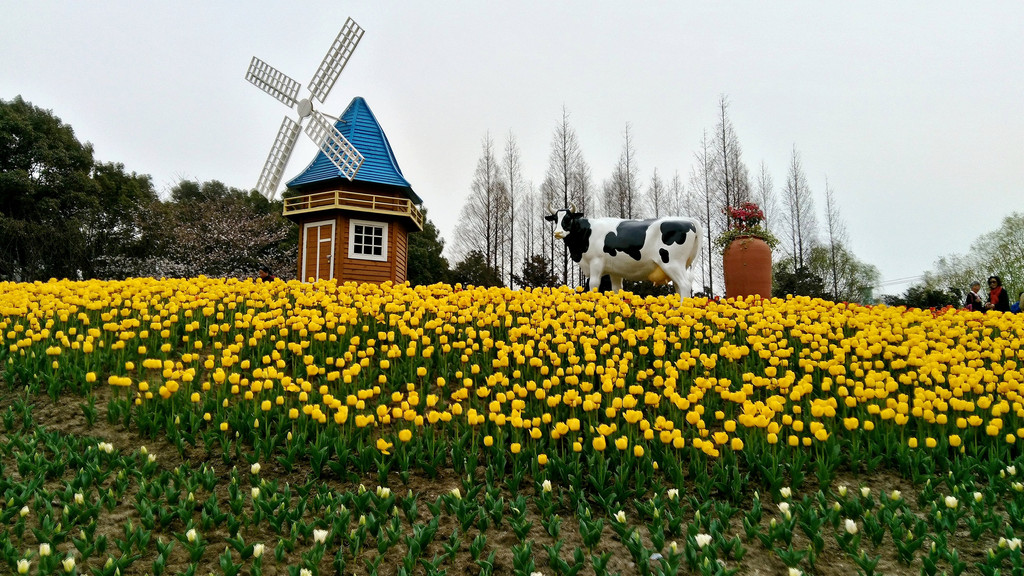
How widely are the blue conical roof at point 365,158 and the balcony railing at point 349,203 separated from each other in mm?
529

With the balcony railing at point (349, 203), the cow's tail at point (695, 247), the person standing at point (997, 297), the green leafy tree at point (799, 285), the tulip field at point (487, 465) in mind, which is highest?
the balcony railing at point (349, 203)

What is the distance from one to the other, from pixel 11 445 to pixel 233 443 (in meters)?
1.42

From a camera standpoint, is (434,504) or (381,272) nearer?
(434,504)

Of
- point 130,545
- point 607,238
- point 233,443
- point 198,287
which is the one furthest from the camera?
point 607,238

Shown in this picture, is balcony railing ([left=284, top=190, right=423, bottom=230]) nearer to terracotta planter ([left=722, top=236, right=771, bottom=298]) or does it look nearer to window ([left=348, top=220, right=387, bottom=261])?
window ([left=348, top=220, right=387, bottom=261])

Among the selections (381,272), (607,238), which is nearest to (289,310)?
(607,238)

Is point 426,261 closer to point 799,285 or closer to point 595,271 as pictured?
point 799,285

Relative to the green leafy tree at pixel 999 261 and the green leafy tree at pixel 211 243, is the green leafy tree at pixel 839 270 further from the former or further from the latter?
the green leafy tree at pixel 211 243

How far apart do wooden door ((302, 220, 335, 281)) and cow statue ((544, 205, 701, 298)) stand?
10309 mm

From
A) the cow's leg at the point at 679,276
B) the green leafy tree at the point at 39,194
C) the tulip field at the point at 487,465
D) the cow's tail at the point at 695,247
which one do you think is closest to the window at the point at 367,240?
the cow's leg at the point at 679,276

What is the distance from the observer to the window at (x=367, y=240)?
20328 millimetres

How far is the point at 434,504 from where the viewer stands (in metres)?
3.79

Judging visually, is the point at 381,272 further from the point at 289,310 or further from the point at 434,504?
the point at 434,504

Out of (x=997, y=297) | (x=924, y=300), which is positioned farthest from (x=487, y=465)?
(x=924, y=300)
